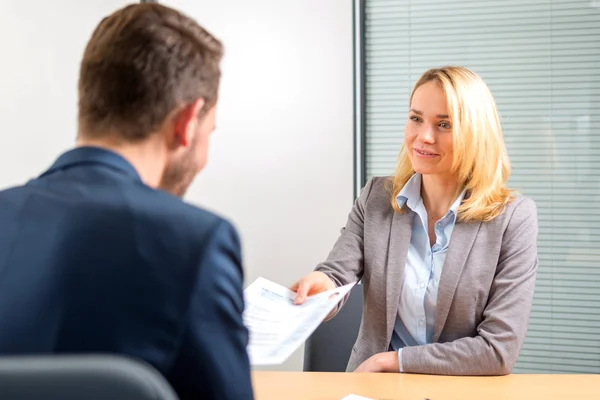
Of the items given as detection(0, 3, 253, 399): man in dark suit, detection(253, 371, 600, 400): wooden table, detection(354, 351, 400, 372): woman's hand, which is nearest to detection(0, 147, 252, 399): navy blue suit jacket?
detection(0, 3, 253, 399): man in dark suit

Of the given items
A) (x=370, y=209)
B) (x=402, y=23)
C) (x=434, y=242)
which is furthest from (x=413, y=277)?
(x=402, y=23)

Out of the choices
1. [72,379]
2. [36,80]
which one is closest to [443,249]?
[72,379]

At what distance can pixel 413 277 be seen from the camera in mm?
2332

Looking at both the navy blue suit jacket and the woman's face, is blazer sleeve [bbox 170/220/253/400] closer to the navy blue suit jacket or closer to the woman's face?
the navy blue suit jacket

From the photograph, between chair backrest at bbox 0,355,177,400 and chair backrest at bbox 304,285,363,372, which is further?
chair backrest at bbox 304,285,363,372

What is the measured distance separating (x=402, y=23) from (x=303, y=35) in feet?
1.69

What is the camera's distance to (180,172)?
1201 mm

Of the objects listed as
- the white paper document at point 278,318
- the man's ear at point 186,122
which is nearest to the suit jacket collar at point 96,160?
the man's ear at point 186,122

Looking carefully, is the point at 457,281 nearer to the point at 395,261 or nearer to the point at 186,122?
the point at 395,261

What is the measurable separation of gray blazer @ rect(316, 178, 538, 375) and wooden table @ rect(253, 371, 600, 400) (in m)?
0.07

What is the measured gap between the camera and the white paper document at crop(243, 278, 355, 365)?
154 centimetres

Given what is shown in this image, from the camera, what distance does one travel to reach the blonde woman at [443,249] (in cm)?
214

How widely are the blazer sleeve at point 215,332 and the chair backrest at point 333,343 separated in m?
1.67

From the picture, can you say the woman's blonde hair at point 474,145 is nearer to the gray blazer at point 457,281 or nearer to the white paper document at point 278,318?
the gray blazer at point 457,281
